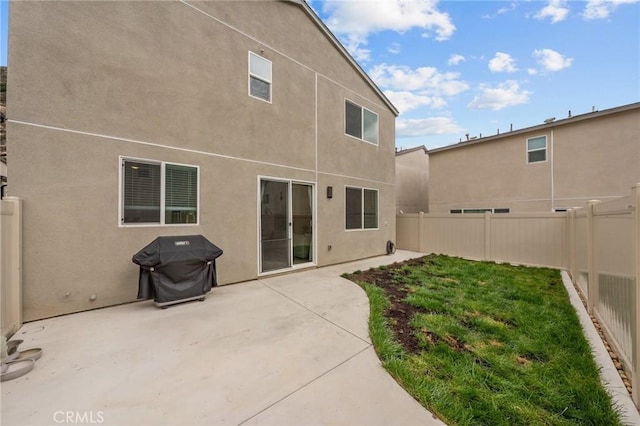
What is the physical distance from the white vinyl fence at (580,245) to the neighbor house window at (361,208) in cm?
241

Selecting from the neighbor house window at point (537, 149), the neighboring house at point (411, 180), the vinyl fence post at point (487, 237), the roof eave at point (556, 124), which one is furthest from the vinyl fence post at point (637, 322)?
the neighboring house at point (411, 180)

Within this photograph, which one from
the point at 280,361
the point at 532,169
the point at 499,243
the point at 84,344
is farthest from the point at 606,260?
the point at 532,169

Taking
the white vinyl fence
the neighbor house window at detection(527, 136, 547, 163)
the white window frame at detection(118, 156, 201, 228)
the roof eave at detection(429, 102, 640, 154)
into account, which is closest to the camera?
the white vinyl fence

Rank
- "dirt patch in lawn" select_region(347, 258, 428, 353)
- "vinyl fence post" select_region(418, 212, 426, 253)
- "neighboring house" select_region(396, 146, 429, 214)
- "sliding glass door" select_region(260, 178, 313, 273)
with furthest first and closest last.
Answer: "neighboring house" select_region(396, 146, 429, 214)
"vinyl fence post" select_region(418, 212, 426, 253)
"sliding glass door" select_region(260, 178, 313, 273)
"dirt patch in lawn" select_region(347, 258, 428, 353)

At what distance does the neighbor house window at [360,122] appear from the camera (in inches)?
314

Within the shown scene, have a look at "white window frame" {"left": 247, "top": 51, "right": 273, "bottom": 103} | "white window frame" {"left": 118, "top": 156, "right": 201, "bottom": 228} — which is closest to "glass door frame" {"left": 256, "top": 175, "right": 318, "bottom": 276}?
"white window frame" {"left": 118, "top": 156, "right": 201, "bottom": 228}

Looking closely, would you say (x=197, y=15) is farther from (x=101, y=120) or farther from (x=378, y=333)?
(x=378, y=333)

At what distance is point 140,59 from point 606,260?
725 cm

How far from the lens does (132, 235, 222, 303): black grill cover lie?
3738 millimetres

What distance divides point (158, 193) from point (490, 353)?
5194 millimetres

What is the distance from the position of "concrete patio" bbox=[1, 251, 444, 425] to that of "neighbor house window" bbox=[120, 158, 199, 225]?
1.46m

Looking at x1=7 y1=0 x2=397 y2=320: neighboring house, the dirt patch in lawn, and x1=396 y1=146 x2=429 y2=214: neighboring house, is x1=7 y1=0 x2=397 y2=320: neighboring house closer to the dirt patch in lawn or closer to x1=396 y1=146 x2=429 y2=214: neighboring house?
the dirt patch in lawn

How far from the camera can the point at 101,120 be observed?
12.7ft

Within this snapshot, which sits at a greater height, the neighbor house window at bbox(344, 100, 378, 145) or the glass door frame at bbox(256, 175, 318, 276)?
the neighbor house window at bbox(344, 100, 378, 145)
